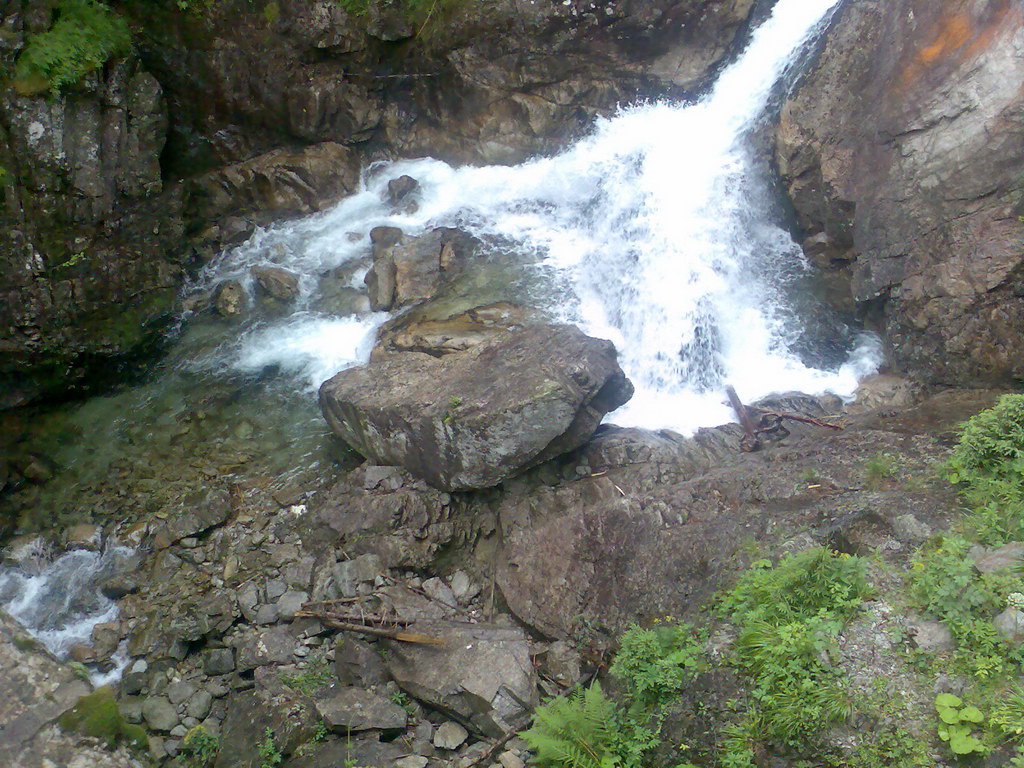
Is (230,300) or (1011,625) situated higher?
(230,300)

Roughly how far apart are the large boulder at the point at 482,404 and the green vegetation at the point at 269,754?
3358mm

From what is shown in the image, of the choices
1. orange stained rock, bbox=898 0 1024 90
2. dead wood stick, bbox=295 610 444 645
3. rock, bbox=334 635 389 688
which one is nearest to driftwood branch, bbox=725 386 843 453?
dead wood stick, bbox=295 610 444 645

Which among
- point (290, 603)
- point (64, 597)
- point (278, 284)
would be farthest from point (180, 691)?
point (278, 284)

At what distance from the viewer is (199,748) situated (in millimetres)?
6434

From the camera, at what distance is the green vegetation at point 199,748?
6363mm

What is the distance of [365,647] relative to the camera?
693 cm

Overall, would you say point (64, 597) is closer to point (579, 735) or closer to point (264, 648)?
point (264, 648)

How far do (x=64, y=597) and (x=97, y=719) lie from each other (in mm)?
3851

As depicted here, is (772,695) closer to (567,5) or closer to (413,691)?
(413,691)

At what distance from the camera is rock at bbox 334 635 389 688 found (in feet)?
22.0

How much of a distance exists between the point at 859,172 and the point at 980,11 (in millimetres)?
2422

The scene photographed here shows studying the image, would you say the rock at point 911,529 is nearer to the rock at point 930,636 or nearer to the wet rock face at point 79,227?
the rock at point 930,636

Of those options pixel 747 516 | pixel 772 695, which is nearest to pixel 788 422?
pixel 747 516

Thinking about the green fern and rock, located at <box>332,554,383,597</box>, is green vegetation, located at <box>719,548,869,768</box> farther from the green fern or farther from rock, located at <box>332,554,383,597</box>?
rock, located at <box>332,554,383,597</box>
